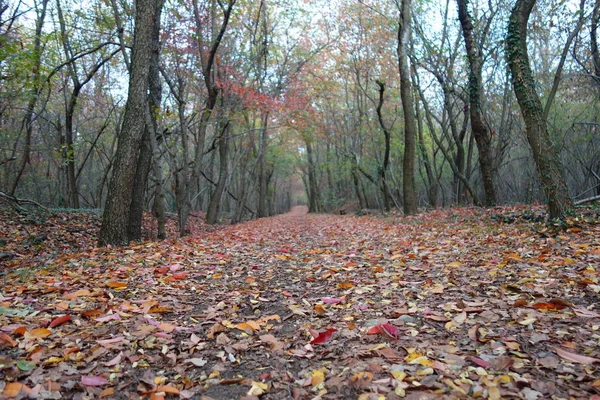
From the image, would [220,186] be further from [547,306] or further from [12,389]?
[12,389]

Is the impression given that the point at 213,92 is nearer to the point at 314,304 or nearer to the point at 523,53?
the point at 523,53

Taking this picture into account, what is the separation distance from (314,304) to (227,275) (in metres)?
1.60

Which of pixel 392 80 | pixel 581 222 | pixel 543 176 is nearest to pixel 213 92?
pixel 543 176

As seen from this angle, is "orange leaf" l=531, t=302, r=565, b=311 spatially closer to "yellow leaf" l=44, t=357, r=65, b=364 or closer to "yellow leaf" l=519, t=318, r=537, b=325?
"yellow leaf" l=519, t=318, r=537, b=325

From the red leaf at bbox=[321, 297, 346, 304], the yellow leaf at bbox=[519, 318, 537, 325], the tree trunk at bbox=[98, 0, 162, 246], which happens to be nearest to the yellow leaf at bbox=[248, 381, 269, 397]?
the red leaf at bbox=[321, 297, 346, 304]

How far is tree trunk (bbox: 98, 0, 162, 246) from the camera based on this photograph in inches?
253

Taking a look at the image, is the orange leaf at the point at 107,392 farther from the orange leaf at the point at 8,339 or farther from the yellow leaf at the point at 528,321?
the yellow leaf at the point at 528,321

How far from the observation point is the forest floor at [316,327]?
6.31 feet

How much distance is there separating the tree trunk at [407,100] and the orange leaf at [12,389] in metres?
11.0

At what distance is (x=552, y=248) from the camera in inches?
180

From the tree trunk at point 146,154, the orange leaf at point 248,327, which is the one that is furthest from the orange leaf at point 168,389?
the tree trunk at point 146,154

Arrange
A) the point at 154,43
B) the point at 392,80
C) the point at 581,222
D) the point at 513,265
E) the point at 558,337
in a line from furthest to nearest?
the point at 392,80 → the point at 154,43 → the point at 581,222 → the point at 513,265 → the point at 558,337

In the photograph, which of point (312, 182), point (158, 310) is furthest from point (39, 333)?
point (312, 182)

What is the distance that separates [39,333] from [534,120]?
6780 millimetres
